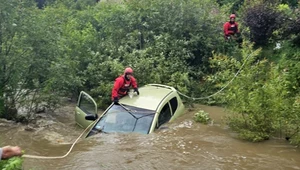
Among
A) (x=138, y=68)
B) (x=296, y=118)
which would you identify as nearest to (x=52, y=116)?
(x=138, y=68)

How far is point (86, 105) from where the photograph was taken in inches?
382

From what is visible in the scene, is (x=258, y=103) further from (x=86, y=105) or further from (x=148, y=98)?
(x=86, y=105)

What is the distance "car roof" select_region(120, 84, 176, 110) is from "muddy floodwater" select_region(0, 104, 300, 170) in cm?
67

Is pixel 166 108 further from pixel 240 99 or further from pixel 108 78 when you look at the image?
pixel 108 78

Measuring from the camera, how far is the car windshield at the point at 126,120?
8.09 m

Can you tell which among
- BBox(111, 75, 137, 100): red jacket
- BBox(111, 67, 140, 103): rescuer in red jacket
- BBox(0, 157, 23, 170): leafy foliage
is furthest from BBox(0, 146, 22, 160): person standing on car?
BBox(111, 75, 137, 100): red jacket

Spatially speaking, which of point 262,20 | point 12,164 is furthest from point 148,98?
point 262,20

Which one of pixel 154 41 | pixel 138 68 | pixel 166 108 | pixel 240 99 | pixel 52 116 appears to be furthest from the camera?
pixel 154 41

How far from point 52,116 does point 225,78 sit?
5.75 m

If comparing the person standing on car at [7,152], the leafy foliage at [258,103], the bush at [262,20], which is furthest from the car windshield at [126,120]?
the bush at [262,20]

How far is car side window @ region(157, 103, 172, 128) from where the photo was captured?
848 centimetres

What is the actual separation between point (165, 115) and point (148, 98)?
59cm

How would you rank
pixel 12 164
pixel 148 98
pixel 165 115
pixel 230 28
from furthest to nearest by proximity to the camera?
pixel 230 28, pixel 148 98, pixel 165 115, pixel 12 164

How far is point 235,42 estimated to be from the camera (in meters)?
15.5
